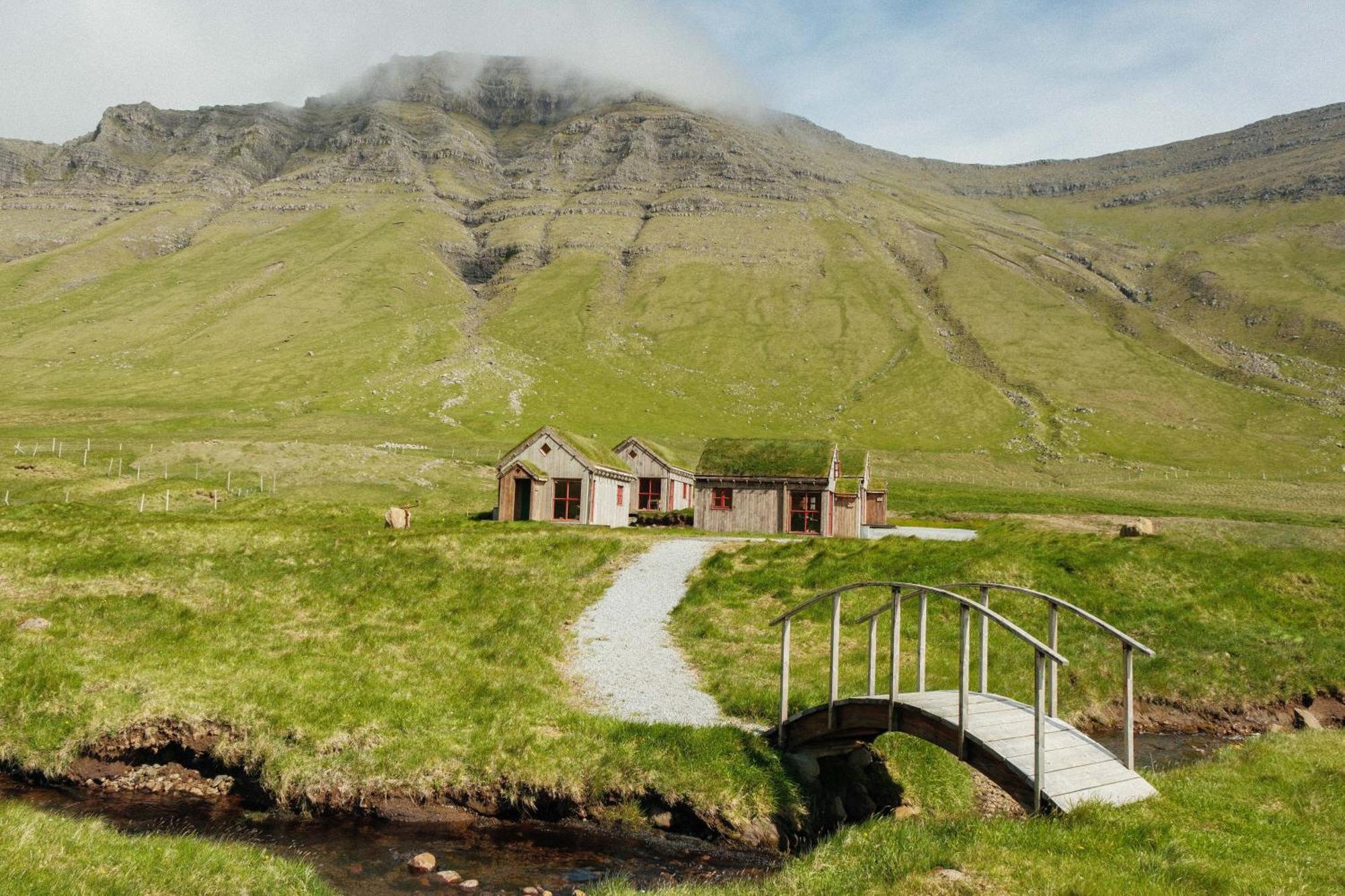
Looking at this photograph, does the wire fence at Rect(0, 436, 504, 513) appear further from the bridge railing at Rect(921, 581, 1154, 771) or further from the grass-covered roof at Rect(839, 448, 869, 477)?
the bridge railing at Rect(921, 581, 1154, 771)

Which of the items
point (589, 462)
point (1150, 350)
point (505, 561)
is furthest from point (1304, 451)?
point (505, 561)

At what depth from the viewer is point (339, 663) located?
70.6ft

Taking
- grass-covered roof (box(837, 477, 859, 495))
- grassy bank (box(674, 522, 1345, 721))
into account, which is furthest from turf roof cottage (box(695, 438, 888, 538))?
grassy bank (box(674, 522, 1345, 721))

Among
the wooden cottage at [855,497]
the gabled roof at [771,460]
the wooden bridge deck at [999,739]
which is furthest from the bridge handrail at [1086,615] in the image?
the gabled roof at [771,460]

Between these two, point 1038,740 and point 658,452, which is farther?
point 658,452

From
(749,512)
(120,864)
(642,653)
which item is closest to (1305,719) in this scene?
(642,653)

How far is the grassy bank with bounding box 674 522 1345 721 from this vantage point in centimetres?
2381

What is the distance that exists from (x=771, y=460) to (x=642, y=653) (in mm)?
31849

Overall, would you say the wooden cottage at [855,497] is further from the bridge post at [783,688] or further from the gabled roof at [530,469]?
the bridge post at [783,688]

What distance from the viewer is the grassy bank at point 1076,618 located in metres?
23.8

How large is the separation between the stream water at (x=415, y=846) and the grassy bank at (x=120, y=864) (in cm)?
146

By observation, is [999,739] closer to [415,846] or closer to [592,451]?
[415,846]

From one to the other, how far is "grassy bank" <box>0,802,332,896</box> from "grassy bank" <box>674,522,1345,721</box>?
438 inches

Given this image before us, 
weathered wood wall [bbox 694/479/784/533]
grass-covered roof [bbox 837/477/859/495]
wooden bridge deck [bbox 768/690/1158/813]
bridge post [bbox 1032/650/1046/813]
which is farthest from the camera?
grass-covered roof [bbox 837/477/859/495]
